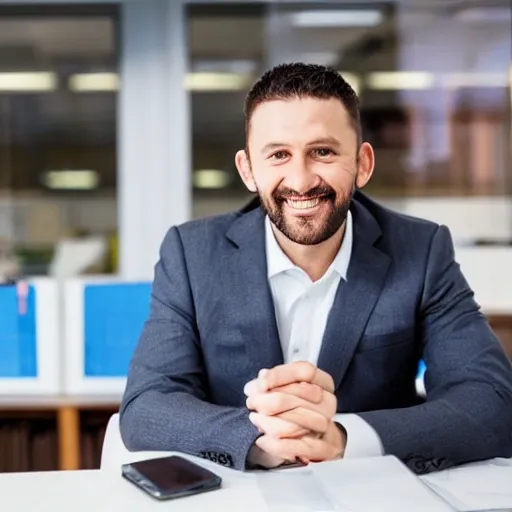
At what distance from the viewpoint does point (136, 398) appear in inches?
56.8

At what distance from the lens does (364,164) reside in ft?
5.14

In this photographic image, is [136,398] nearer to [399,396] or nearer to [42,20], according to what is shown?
[399,396]

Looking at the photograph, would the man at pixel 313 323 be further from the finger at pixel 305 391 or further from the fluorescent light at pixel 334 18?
the fluorescent light at pixel 334 18

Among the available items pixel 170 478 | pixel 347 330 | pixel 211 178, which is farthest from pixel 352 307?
pixel 211 178

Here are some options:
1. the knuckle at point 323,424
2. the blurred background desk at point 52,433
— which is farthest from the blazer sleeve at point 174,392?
the blurred background desk at point 52,433

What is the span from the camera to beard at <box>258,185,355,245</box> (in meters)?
1.47

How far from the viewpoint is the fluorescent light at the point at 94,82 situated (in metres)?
3.84

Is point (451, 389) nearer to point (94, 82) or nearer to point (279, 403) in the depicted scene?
point (279, 403)

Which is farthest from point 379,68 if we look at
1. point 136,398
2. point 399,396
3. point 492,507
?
point 492,507

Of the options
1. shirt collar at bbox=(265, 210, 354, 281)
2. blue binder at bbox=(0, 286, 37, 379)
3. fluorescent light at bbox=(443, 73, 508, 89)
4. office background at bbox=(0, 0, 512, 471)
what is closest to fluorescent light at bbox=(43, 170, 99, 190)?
office background at bbox=(0, 0, 512, 471)

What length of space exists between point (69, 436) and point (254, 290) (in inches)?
61.0

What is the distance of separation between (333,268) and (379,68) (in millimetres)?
2495

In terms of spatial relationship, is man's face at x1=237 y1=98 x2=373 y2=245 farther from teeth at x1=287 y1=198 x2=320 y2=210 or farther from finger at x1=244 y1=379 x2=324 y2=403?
finger at x1=244 y1=379 x2=324 y2=403

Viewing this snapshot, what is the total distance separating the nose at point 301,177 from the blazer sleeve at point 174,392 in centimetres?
33
